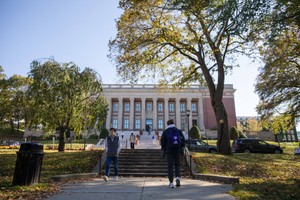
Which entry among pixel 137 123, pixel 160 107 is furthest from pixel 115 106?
pixel 160 107

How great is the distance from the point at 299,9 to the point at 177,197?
25.9 feet

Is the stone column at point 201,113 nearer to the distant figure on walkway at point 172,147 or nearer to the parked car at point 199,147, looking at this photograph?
the parked car at point 199,147

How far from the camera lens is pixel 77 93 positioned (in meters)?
17.5

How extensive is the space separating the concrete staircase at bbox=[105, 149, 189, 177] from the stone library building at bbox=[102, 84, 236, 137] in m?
45.1

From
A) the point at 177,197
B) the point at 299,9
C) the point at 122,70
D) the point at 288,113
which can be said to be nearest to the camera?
the point at 177,197

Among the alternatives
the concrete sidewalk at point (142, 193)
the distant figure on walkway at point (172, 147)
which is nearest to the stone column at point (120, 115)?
the concrete sidewalk at point (142, 193)

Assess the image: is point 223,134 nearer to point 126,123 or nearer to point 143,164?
point 143,164

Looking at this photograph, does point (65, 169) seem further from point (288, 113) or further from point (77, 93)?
point (288, 113)

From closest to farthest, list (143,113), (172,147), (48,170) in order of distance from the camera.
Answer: (172,147) → (48,170) → (143,113)

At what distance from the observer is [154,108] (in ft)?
194

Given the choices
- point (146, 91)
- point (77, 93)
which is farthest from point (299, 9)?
point (146, 91)

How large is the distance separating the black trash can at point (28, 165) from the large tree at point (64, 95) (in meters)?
10.2

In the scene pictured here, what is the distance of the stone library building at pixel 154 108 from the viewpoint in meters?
59.1

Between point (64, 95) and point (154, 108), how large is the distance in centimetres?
4293
